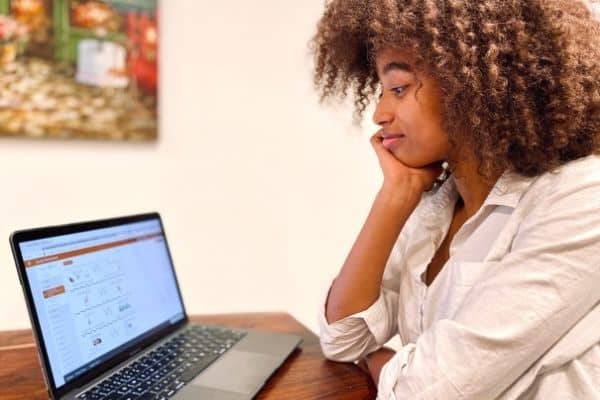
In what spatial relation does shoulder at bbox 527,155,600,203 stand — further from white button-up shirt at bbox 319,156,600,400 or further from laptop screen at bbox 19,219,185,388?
laptop screen at bbox 19,219,185,388

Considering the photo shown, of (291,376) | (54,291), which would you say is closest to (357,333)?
(291,376)

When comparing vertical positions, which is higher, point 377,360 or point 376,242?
point 376,242

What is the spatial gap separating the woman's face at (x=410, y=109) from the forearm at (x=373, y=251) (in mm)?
92

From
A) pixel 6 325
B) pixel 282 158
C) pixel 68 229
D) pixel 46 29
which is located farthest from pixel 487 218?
pixel 6 325

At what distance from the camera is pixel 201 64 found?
1.54 m

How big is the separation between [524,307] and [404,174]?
1.19 feet

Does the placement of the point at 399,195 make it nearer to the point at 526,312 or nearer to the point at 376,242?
the point at 376,242

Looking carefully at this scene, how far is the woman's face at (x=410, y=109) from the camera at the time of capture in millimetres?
806

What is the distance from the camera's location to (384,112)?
33.7 inches

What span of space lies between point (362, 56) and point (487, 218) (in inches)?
16.7

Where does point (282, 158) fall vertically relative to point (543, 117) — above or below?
below

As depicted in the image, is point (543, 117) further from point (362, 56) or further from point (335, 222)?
point (335, 222)

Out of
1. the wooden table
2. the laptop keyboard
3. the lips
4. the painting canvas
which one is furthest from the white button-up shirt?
the painting canvas

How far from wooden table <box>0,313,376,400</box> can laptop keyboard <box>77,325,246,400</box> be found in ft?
0.37
